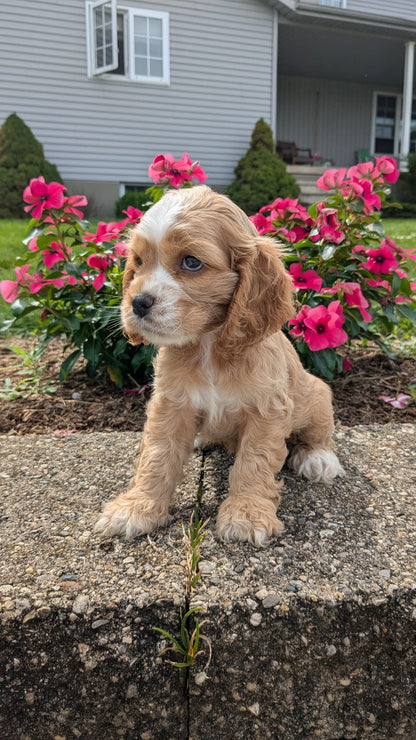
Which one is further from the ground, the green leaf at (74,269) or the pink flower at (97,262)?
the pink flower at (97,262)

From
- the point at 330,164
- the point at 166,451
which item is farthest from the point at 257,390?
the point at 330,164

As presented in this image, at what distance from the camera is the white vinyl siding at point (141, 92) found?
502 inches

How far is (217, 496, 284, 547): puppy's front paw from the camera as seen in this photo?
2.07m

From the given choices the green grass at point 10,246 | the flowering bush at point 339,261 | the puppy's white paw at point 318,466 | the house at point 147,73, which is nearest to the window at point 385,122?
the house at point 147,73

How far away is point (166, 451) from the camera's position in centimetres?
226

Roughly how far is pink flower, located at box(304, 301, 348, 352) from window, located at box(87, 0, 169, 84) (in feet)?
A: 38.0

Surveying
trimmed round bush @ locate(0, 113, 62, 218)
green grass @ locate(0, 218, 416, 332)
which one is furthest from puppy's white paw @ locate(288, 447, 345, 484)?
trimmed round bush @ locate(0, 113, 62, 218)

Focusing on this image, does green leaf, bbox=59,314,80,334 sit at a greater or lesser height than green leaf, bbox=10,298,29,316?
lesser

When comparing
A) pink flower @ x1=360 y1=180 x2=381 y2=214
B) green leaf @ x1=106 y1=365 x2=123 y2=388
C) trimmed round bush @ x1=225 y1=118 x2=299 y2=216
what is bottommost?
green leaf @ x1=106 y1=365 x2=123 y2=388

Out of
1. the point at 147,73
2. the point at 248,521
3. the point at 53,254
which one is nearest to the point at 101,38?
the point at 147,73

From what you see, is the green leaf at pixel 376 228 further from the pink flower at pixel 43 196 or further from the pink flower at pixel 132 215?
the pink flower at pixel 43 196

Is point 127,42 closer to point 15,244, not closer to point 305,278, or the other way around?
point 15,244

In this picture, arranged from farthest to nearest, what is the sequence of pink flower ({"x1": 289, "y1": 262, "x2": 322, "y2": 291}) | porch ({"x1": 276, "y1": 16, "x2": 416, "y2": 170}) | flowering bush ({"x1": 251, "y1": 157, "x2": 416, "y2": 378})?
porch ({"x1": 276, "y1": 16, "x2": 416, "y2": 170}) < pink flower ({"x1": 289, "y1": 262, "x2": 322, "y2": 291}) < flowering bush ({"x1": 251, "y1": 157, "x2": 416, "y2": 378})

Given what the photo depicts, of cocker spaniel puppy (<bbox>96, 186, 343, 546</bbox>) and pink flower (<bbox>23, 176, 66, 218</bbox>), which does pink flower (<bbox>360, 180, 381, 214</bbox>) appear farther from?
pink flower (<bbox>23, 176, 66, 218</bbox>)
